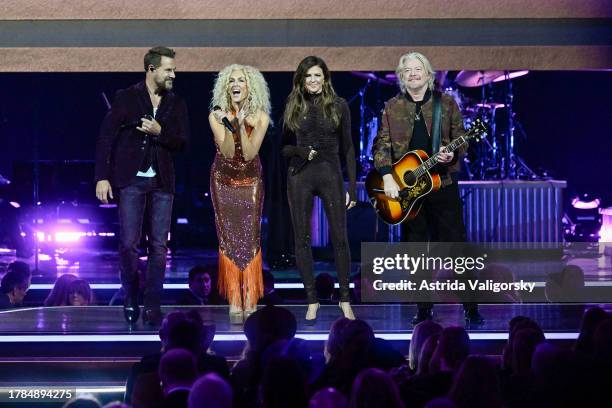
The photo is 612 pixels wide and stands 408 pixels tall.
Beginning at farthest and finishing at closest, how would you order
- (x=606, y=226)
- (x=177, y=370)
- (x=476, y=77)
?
1. (x=606, y=226)
2. (x=476, y=77)
3. (x=177, y=370)

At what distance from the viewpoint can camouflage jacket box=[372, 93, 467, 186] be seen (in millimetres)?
5820

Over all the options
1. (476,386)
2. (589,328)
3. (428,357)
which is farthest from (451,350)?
(589,328)

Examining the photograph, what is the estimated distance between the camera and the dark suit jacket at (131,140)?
575 cm

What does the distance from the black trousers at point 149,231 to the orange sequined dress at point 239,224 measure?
362 millimetres

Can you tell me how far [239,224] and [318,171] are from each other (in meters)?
0.68

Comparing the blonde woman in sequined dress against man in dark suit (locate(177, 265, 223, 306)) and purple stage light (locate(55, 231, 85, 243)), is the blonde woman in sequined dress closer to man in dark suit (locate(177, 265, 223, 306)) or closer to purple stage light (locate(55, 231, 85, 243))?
man in dark suit (locate(177, 265, 223, 306))

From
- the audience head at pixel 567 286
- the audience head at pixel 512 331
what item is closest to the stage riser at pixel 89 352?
the audience head at pixel 512 331

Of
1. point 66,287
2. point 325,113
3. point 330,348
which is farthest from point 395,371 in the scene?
point 66,287

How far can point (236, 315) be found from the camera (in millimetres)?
6043

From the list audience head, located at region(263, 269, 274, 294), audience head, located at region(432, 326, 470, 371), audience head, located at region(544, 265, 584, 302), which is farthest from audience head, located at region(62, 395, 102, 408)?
audience head, located at region(544, 265, 584, 302)

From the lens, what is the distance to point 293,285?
333 inches

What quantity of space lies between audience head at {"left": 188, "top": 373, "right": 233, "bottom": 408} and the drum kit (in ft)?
26.1

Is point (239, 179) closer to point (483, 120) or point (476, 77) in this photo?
point (483, 120)

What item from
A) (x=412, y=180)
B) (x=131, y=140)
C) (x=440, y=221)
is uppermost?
(x=131, y=140)
